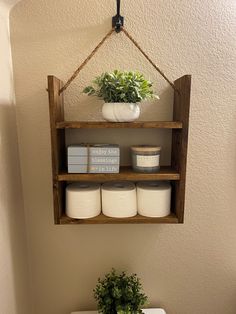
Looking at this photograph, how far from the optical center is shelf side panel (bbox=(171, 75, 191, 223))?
688 millimetres

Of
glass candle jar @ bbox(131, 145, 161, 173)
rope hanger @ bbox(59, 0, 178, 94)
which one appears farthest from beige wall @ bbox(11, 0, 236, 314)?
glass candle jar @ bbox(131, 145, 161, 173)

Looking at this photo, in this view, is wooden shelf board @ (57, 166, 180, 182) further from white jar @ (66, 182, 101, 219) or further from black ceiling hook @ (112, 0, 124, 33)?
black ceiling hook @ (112, 0, 124, 33)

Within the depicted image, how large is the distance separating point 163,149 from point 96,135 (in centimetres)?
25

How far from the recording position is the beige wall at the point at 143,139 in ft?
2.63

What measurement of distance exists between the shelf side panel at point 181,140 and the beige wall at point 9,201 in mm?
554

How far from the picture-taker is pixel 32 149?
866 mm

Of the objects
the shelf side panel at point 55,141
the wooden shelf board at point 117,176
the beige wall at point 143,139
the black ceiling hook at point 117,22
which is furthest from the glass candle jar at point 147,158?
the black ceiling hook at point 117,22

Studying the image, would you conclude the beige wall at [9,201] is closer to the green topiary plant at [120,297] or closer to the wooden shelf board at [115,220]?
the wooden shelf board at [115,220]

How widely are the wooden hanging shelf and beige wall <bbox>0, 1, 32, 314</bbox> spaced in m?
0.17

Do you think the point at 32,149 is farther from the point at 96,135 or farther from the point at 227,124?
the point at 227,124

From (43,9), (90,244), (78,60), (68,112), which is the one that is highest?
(43,9)

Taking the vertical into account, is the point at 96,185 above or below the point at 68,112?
below

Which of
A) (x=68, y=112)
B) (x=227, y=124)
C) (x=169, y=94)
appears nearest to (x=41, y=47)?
(x=68, y=112)

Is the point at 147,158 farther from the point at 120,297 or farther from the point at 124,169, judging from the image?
the point at 120,297
